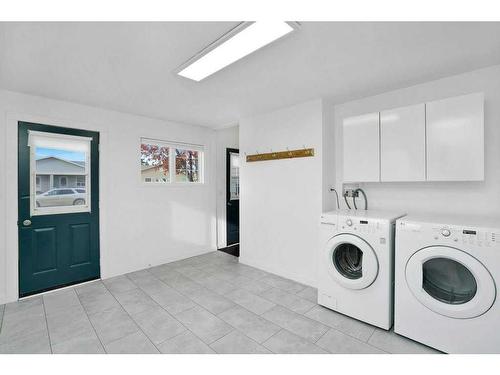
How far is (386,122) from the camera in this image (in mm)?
2482

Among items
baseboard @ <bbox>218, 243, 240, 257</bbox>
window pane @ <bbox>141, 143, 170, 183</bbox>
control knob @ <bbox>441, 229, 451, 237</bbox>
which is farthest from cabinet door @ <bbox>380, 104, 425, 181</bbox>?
window pane @ <bbox>141, 143, 170, 183</bbox>

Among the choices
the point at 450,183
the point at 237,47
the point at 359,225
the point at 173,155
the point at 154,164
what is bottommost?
the point at 359,225

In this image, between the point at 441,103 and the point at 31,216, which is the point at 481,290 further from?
the point at 31,216

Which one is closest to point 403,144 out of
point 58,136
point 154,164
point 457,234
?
point 457,234

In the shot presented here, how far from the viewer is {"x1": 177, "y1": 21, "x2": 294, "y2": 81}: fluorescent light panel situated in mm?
1553

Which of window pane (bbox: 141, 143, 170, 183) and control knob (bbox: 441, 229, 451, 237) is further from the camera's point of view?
window pane (bbox: 141, 143, 170, 183)

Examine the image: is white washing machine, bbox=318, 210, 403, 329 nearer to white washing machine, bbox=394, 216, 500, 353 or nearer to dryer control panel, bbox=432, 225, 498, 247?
white washing machine, bbox=394, 216, 500, 353

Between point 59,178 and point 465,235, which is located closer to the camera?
point 465,235

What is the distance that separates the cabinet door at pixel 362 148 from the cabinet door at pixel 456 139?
45cm

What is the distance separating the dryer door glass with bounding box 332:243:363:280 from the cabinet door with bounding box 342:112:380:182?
763 millimetres

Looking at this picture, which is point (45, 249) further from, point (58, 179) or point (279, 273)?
point (279, 273)

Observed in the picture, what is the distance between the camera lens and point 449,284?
6.40ft

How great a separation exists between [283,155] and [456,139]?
5.91 feet
